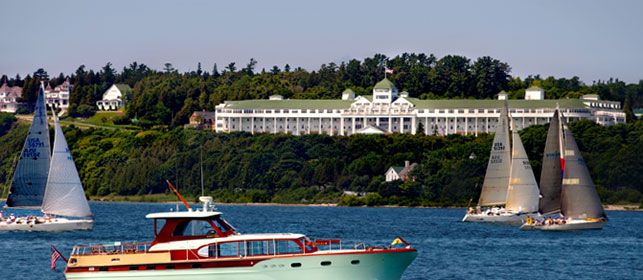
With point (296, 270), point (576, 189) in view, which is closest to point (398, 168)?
point (576, 189)

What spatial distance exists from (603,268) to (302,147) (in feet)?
404

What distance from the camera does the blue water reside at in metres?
67.2

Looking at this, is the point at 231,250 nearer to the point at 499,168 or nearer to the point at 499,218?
the point at 499,218

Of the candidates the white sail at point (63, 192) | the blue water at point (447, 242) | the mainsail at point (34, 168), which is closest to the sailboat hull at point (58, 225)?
the blue water at point (447, 242)

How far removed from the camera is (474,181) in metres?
160

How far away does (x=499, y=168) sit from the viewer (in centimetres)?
10962

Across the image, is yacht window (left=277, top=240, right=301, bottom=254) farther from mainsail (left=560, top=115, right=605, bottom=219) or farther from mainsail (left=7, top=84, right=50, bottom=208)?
mainsail (left=560, top=115, right=605, bottom=219)

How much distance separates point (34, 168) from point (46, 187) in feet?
9.36

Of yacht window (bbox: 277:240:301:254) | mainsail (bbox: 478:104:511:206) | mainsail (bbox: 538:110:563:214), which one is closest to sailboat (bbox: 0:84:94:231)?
mainsail (bbox: 538:110:563:214)

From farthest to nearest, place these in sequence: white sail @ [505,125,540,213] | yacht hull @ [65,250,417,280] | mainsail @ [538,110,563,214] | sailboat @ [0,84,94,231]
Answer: white sail @ [505,125,540,213] → mainsail @ [538,110,563,214] → sailboat @ [0,84,94,231] → yacht hull @ [65,250,417,280]

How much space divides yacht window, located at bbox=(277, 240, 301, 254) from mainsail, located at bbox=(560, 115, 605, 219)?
48.0 meters

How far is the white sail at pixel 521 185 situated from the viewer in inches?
4173

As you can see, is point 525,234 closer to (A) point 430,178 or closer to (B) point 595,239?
(B) point 595,239

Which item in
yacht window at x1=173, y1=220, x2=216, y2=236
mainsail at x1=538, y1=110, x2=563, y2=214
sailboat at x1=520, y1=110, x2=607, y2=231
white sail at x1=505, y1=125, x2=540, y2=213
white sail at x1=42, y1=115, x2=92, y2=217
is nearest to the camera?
yacht window at x1=173, y1=220, x2=216, y2=236
